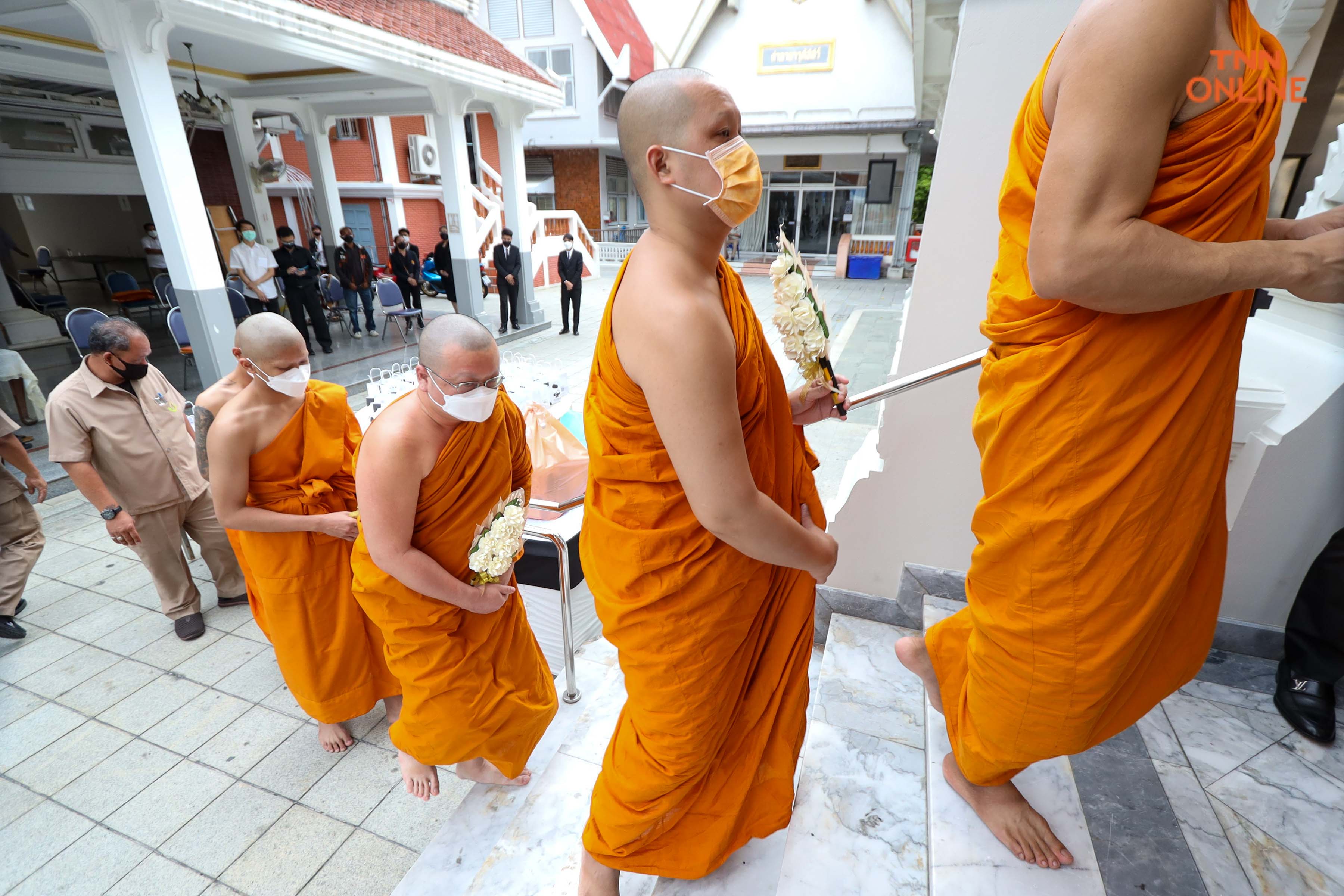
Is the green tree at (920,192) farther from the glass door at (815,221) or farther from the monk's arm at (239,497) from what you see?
the monk's arm at (239,497)

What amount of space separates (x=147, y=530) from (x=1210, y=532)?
4.70m

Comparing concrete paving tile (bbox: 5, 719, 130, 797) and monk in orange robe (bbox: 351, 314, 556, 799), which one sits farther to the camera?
concrete paving tile (bbox: 5, 719, 130, 797)

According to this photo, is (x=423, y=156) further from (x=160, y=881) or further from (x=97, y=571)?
(x=160, y=881)

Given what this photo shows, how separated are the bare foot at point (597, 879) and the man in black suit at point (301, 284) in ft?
30.8

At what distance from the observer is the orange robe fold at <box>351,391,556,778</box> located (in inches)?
79.0

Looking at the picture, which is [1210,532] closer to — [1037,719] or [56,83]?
[1037,719]

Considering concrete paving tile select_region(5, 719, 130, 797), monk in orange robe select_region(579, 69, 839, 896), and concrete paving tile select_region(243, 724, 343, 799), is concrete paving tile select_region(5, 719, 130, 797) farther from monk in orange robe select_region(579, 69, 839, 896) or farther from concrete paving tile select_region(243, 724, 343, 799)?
monk in orange robe select_region(579, 69, 839, 896)

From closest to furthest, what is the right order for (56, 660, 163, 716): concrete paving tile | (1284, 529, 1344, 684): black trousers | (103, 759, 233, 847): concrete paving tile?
(1284, 529, 1344, 684): black trousers < (103, 759, 233, 847): concrete paving tile < (56, 660, 163, 716): concrete paving tile

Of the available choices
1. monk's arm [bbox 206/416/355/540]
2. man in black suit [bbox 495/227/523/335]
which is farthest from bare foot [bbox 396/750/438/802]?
man in black suit [bbox 495/227/523/335]

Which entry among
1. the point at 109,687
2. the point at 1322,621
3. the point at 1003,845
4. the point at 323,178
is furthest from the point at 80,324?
the point at 1322,621

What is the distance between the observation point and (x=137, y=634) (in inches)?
138

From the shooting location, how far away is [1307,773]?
189 cm

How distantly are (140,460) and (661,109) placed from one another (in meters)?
3.72

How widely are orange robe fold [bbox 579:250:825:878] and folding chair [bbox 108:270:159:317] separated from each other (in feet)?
44.8
